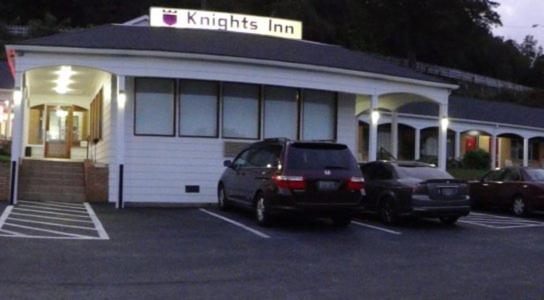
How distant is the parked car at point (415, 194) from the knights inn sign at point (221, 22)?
9145mm

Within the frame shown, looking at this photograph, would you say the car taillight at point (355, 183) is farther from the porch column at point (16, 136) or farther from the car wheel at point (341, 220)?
the porch column at point (16, 136)

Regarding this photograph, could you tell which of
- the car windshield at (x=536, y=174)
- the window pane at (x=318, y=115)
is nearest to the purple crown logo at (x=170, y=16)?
the window pane at (x=318, y=115)

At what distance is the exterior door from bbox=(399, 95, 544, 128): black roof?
17.2 m

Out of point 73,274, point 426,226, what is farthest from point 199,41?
point 73,274

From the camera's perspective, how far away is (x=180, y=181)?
69.7 feet

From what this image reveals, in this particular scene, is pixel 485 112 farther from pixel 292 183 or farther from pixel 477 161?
pixel 292 183

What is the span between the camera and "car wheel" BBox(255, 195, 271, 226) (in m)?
16.0

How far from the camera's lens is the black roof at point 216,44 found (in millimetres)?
20406

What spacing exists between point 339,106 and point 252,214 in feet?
21.3

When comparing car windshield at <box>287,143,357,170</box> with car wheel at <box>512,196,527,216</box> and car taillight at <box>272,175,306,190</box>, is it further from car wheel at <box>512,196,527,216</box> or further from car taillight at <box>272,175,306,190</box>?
car wheel at <box>512,196,527,216</box>

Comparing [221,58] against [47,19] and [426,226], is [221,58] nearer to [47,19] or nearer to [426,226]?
[426,226]

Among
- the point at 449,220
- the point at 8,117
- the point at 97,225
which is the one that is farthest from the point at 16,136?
A: the point at 8,117

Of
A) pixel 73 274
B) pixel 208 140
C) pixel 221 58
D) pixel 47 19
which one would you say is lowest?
pixel 73 274

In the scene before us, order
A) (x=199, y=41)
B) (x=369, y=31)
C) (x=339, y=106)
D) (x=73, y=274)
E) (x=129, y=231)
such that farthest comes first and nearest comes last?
(x=369, y=31)
(x=339, y=106)
(x=199, y=41)
(x=129, y=231)
(x=73, y=274)
